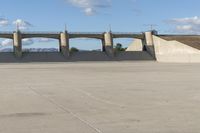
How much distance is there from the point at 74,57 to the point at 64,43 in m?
4.53

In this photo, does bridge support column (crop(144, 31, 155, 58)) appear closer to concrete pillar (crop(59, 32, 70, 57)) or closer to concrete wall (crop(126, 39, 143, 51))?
concrete wall (crop(126, 39, 143, 51))

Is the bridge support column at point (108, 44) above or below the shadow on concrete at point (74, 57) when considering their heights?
above

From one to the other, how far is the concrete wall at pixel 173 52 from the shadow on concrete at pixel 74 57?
3.24 metres

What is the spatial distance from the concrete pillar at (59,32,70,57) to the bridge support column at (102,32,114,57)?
9.78 meters

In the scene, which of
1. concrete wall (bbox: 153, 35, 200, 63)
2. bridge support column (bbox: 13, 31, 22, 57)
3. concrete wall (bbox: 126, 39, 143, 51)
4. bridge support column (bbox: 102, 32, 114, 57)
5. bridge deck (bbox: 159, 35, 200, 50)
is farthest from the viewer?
concrete wall (bbox: 126, 39, 143, 51)

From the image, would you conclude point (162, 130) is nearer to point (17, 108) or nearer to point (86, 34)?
point (17, 108)

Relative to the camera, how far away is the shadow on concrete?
101m

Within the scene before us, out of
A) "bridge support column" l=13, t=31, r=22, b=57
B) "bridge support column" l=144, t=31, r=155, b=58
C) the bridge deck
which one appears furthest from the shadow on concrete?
the bridge deck

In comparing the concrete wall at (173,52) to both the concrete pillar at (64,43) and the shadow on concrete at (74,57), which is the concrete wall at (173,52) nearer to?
the shadow on concrete at (74,57)

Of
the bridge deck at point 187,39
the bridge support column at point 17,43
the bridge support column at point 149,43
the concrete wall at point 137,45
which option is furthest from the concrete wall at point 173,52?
the bridge support column at point 17,43

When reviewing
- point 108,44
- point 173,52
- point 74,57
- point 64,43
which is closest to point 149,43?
point 108,44

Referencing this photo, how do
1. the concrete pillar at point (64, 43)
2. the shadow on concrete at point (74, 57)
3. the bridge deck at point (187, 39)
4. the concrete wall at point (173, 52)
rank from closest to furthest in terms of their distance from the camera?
the concrete wall at point (173, 52)
the shadow on concrete at point (74, 57)
the bridge deck at point (187, 39)
the concrete pillar at point (64, 43)

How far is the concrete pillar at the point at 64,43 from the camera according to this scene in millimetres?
106756

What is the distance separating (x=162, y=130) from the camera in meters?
8.84
